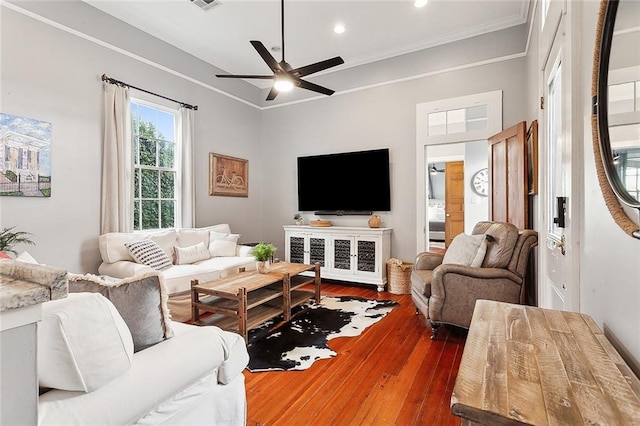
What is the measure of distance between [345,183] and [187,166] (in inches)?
91.7

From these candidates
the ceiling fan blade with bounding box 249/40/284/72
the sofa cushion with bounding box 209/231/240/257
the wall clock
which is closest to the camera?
the ceiling fan blade with bounding box 249/40/284/72

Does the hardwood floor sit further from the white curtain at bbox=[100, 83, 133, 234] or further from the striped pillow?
the white curtain at bbox=[100, 83, 133, 234]

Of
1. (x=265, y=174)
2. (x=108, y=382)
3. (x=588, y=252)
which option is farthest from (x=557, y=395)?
(x=265, y=174)

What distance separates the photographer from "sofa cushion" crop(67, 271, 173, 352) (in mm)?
1252

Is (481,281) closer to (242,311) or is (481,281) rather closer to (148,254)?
(242,311)

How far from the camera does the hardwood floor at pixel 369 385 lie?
1.76 metres

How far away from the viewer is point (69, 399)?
3.17 ft

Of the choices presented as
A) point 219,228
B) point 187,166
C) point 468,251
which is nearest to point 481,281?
point 468,251

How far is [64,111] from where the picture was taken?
10.4ft

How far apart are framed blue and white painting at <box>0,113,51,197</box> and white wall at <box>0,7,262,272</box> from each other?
2.4 inches

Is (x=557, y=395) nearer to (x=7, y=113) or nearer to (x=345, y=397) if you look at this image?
(x=345, y=397)

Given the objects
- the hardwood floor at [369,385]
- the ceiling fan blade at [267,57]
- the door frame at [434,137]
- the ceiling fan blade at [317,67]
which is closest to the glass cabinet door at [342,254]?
the door frame at [434,137]

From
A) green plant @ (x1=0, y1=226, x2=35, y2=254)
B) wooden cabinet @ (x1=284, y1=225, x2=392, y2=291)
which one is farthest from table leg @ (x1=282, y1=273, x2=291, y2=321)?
green plant @ (x1=0, y1=226, x2=35, y2=254)

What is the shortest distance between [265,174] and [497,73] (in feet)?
12.7
